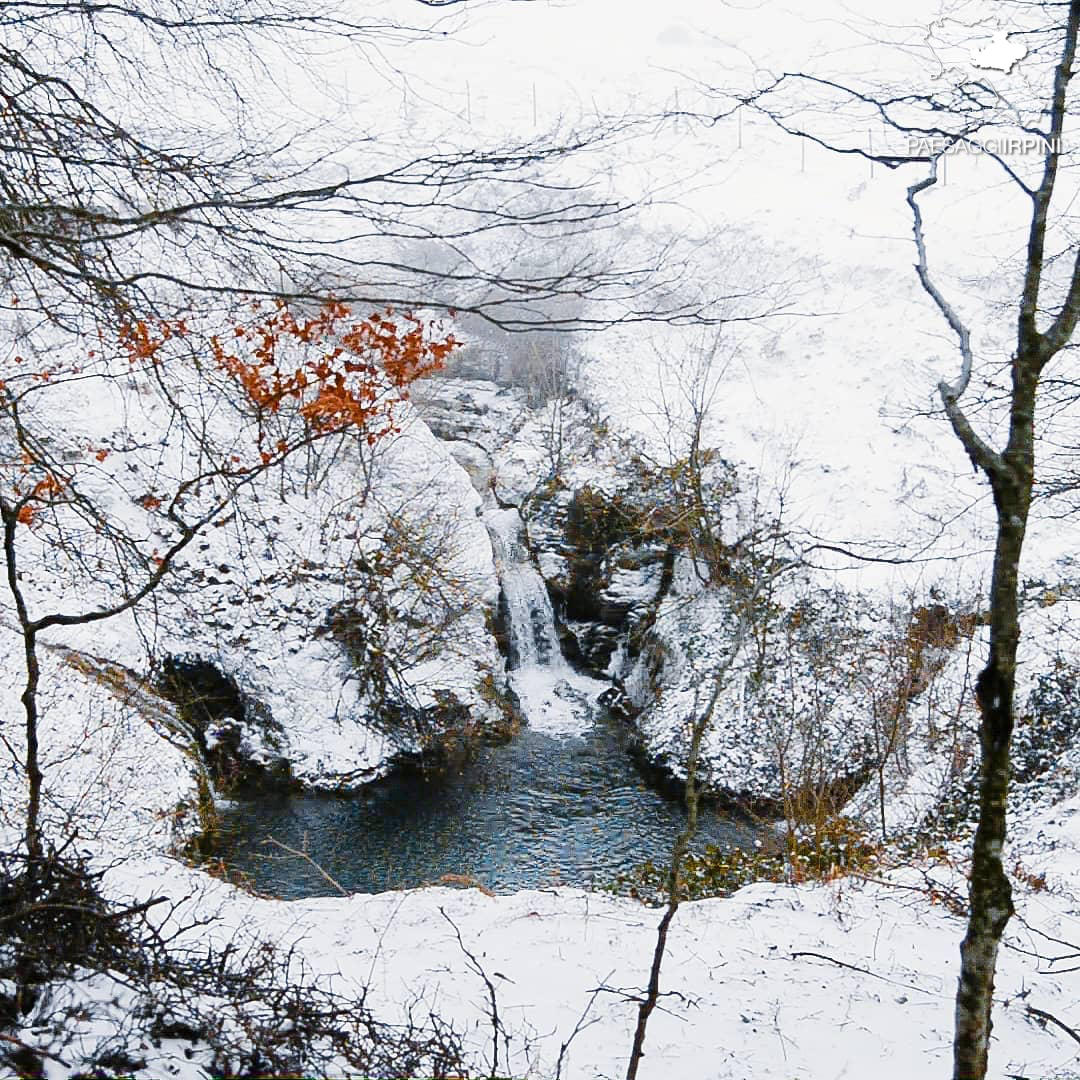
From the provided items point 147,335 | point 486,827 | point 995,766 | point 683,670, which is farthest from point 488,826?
point 147,335

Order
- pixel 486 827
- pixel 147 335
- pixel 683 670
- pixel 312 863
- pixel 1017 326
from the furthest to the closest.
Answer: pixel 683 670
pixel 486 827
pixel 312 863
pixel 1017 326
pixel 147 335

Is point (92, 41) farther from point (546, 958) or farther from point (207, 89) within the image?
point (546, 958)

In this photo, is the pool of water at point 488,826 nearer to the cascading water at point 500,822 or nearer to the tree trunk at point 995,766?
the cascading water at point 500,822

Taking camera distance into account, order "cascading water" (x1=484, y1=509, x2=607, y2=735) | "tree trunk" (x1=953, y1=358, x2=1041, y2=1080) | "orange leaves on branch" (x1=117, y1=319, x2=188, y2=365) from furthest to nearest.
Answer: "cascading water" (x1=484, y1=509, x2=607, y2=735) → "orange leaves on branch" (x1=117, y1=319, x2=188, y2=365) → "tree trunk" (x1=953, y1=358, x2=1041, y2=1080)

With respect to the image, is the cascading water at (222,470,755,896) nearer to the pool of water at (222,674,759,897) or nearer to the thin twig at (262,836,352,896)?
the pool of water at (222,674,759,897)

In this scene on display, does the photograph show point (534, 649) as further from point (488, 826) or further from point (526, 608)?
point (488, 826)

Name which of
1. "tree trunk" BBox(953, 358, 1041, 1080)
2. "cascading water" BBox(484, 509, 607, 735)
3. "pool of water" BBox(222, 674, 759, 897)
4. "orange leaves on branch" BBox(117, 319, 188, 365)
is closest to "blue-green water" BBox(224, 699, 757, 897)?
"pool of water" BBox(222, 674, 759, 897)
